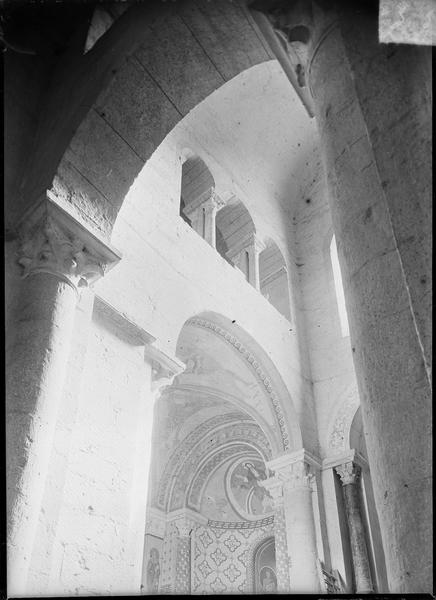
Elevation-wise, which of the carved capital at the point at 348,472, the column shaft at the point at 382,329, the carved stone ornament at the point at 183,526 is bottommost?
the column shaft at the point at 382,329

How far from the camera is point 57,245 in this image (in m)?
3.45

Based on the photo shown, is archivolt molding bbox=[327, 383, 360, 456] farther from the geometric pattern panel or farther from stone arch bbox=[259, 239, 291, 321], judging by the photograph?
the geometric pattern panel

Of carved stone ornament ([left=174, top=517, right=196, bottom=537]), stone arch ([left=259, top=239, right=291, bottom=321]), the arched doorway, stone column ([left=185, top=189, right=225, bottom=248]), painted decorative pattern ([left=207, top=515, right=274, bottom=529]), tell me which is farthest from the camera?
painted decorative pattern ([left=207, top=515, right=274, bottom=529])

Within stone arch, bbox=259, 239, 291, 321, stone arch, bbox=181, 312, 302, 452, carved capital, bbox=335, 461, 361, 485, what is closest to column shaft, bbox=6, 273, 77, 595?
stone arch, bbox=181, 312, 302, 452

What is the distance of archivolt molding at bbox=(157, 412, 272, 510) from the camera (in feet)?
37.3

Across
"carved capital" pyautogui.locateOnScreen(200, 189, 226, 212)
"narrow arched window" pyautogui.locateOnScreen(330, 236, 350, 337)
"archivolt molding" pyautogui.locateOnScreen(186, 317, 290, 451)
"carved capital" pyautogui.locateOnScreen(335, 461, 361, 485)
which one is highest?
"carved capital" pyautogui.locateOnScreen(200, 189, 226, 212)

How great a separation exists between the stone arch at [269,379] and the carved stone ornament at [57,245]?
4118mm

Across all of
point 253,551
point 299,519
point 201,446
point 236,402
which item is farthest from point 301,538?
point 253,551

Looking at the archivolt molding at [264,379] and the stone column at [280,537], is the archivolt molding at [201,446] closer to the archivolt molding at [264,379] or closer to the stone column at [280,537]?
the archivolt molding at [264,379]

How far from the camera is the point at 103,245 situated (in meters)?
3.65

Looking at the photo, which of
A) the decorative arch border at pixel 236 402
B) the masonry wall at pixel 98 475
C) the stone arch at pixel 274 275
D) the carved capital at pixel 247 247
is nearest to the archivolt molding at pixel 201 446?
the decorative arch border at pixel 236 402

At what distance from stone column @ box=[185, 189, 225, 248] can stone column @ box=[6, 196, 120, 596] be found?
4.73 meters

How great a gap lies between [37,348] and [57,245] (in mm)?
738

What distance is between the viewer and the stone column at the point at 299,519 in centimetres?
696
